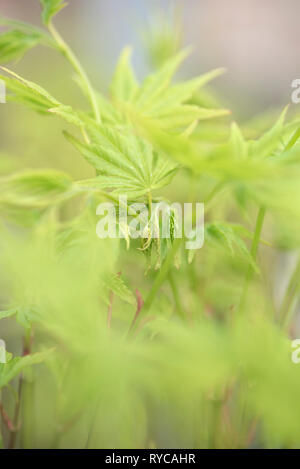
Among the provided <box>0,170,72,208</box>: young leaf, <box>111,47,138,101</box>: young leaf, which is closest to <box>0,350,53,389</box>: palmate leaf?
<box>0,170,72,208</box>: young leaf

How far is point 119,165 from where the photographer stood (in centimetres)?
37

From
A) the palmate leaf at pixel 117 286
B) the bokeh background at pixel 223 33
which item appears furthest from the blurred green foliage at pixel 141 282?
the bokeh background at pixel 223 33

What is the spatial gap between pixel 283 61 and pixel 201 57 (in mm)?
319

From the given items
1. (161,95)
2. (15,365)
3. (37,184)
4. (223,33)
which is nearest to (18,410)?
(15,365)

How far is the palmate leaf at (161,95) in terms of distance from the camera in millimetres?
412

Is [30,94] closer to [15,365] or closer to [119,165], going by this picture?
[119,165]

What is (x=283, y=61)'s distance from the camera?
169cm

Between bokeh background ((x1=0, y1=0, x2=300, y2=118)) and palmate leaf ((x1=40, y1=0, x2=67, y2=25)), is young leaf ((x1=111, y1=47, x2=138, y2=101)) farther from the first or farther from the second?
bokeh background ((x1=0, y1=0, x2=300, y2=118))

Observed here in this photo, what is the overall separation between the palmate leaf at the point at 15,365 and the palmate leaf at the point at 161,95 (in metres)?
0.21

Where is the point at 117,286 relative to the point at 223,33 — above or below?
below

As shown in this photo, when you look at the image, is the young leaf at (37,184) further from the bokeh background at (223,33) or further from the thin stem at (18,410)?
the bokeh background at (223,33)

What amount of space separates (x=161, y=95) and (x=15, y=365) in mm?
278

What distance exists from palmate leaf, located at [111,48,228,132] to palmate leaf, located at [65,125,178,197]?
48 millimetres

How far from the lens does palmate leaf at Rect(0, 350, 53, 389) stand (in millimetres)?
355
